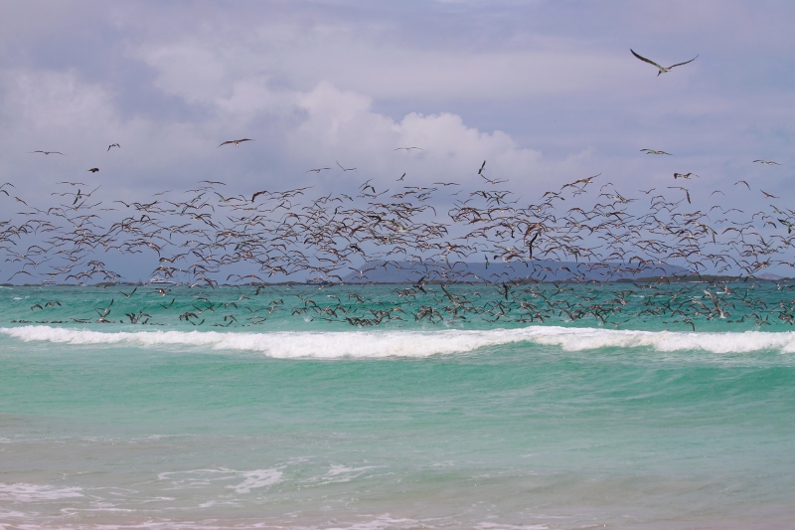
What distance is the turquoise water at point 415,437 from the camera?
891cm

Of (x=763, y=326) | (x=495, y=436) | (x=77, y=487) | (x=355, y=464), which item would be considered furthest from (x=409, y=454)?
(x=763, y=326)

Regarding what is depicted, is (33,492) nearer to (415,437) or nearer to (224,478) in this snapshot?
(224,478)

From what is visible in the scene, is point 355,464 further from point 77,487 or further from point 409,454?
point 77,487

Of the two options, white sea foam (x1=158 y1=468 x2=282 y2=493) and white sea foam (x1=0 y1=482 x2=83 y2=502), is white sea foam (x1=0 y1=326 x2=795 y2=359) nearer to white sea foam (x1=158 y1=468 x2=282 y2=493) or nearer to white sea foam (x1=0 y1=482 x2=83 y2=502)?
white sea foam (x1=158 y1=468 x2=282 y2=493)

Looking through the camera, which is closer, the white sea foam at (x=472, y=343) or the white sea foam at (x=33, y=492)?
the white sea foam at (x=33, y=492)

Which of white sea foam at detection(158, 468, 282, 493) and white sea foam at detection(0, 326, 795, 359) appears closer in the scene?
white sea foam at detection(158, 468, 282, 493)

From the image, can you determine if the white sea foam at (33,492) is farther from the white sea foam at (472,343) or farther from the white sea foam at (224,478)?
the white sea foam at (472,343)

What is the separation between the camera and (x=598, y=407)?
1555 centimetres

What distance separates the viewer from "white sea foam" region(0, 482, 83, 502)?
30.3 feet

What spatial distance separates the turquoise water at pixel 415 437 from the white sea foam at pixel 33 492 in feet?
0.11

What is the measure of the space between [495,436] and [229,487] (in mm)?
4797

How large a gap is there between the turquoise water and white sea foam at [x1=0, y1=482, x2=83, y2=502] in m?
0.03

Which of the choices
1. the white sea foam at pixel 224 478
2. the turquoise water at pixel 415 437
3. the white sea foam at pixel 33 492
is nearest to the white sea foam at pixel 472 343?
the turquoise water at pixel 415 437

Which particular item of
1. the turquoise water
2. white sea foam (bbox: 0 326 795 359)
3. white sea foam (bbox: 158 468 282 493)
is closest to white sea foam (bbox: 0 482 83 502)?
the turquoise water
